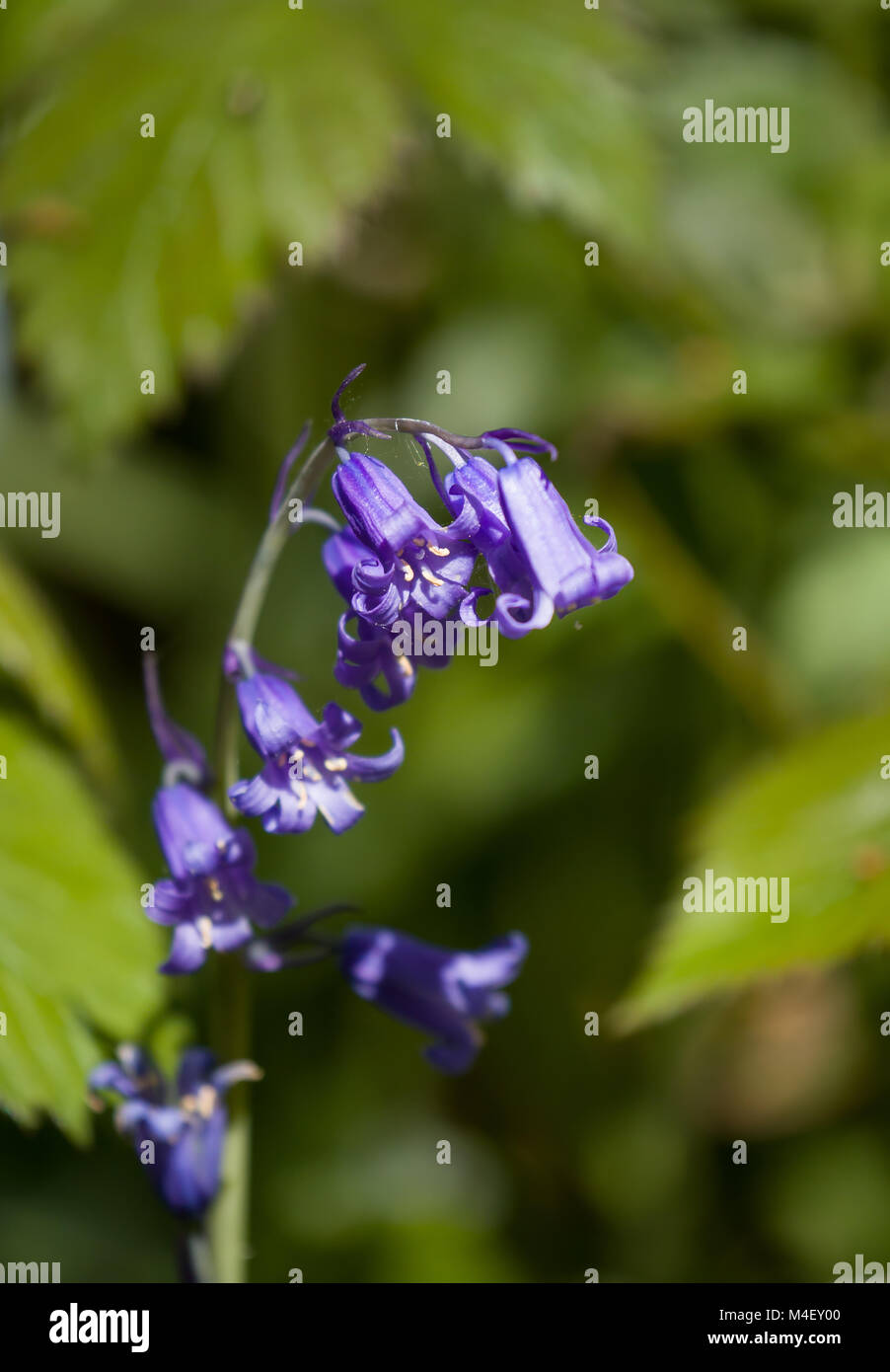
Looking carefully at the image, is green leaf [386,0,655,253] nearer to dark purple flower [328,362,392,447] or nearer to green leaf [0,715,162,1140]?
dark purple flower [328,362,392,447]

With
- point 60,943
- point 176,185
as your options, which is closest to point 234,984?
point 60,943

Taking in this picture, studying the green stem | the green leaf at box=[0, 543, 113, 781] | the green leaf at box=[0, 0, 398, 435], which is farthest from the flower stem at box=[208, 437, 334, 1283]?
the green leaf at box=[0, 0, 398, 435]

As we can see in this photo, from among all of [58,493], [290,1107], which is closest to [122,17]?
[58,493]

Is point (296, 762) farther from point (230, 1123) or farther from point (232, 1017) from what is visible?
point (230, 1123)

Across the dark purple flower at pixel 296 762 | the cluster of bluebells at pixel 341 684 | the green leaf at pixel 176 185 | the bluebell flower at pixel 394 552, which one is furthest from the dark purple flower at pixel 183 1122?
the green leaf at pixel 176 185

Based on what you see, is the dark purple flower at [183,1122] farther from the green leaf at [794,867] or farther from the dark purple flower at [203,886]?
the green leaf at [794,867]

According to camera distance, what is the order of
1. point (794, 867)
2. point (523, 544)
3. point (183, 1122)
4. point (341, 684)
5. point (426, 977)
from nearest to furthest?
point (523, 544) < point (341, 684) < point (183, 1122) < point (426, 977) < point (794, 867)

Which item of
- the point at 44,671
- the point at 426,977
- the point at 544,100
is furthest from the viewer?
the point at 544,100
